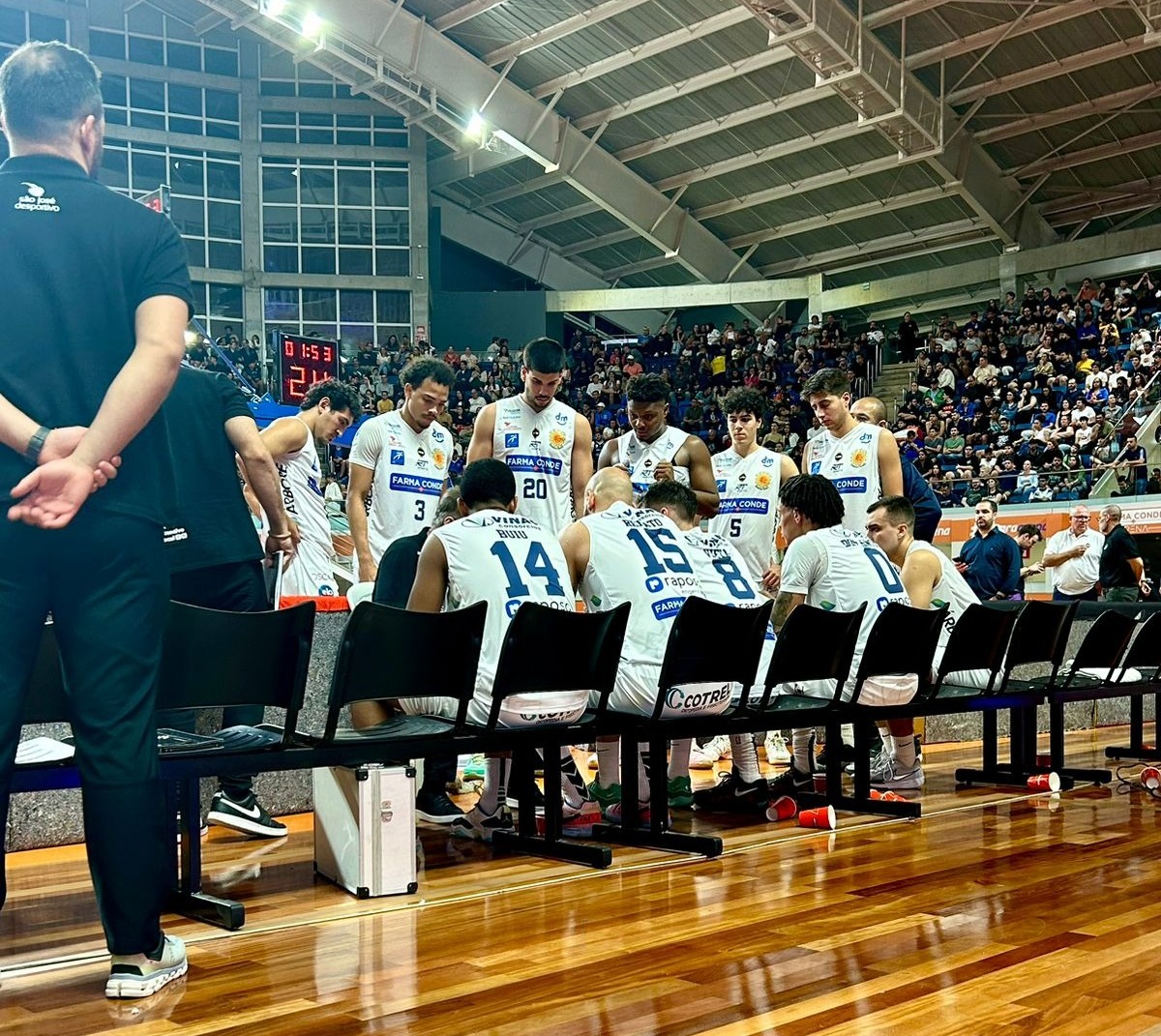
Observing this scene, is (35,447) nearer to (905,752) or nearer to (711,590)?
(711,590)

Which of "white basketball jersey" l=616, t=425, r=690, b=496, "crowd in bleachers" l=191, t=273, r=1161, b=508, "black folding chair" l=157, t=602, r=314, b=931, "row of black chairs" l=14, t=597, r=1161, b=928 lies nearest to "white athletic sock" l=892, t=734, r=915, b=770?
"row of black chairs" l=14, t=597, r=1161, b=928

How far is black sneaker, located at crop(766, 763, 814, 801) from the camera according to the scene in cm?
512

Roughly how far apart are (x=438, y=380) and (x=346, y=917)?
123 inches

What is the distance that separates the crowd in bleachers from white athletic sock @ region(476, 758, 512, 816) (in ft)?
38.1

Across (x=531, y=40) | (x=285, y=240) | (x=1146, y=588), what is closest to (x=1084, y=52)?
(x=531, y=40)

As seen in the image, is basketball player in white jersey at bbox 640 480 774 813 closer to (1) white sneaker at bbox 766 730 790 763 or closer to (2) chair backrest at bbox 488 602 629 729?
(2) chair backrest at bbox 488 602 629 729

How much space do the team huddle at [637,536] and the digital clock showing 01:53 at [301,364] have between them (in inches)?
459

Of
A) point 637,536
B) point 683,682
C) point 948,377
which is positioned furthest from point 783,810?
point 948,377

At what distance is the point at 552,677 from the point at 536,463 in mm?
2350

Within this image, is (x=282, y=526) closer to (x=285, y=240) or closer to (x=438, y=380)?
(x=438, y=380)

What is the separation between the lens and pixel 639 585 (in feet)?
14.6

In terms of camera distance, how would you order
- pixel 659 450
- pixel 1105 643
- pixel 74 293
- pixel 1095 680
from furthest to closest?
pixel 659 450 → pixel 1095 680 → pixel 1105 643 → pixel 74 293

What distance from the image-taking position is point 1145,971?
2.70m

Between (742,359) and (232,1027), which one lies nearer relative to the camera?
(232,1027)
